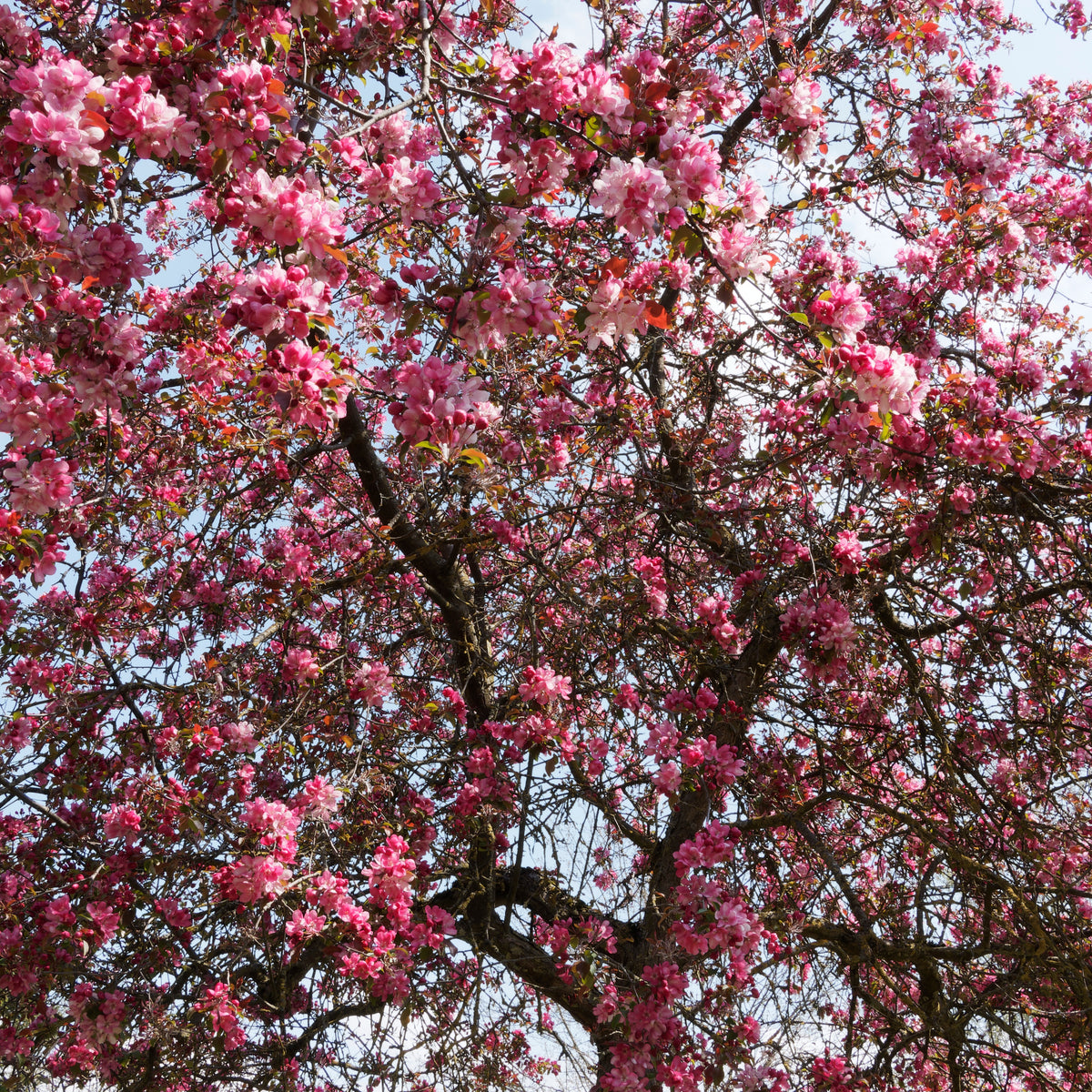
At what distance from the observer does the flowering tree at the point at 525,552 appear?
181 centimetres

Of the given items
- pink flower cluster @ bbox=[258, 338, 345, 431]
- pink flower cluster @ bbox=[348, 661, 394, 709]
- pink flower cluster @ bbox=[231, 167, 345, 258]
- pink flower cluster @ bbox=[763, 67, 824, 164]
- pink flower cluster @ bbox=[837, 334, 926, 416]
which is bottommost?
pink flower cluster @ bbox=[258, 338, 345, 431]

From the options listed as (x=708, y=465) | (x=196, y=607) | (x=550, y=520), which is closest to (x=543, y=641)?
(x=550, y=520)

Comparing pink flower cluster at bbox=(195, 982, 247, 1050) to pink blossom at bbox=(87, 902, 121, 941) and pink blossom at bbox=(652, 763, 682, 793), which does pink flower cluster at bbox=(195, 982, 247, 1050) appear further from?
pink blossom at bbox=(652, 763, 682, 793)

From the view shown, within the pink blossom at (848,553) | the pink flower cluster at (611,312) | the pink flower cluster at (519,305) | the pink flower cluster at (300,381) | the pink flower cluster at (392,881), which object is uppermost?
the pink blossom at (848,553)

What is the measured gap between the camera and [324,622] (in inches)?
155

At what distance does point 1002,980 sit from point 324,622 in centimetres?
296

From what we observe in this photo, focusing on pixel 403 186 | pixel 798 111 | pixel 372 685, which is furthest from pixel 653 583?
pixel 403 186

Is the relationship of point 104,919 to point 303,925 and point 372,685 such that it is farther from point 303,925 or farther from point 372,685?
point 372,685

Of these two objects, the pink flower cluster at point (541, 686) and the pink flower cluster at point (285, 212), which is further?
the pink flower cluster at point (541, 686)

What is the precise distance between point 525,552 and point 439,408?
143cm

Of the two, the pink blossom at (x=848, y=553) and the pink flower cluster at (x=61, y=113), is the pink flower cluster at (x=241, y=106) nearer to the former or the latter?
the pink flower cluster at (x=61, y=113)

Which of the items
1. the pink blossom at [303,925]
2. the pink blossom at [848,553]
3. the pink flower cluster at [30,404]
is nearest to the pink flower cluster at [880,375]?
the pink blossom at [848,553]

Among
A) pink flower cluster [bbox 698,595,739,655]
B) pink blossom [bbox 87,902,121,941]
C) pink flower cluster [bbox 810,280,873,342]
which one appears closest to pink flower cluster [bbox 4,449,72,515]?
pink blossom [bbox 87,902,121,941]

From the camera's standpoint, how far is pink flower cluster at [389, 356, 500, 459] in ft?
5.75
